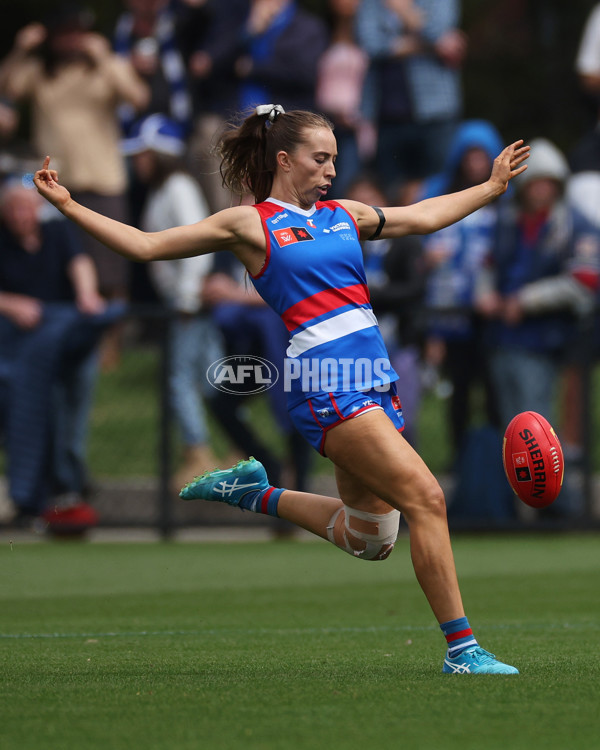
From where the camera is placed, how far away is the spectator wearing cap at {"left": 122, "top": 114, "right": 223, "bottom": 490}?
1270cm

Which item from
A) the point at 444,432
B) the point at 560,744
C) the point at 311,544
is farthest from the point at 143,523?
the point at 560,744

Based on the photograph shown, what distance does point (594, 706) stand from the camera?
15.6 ft

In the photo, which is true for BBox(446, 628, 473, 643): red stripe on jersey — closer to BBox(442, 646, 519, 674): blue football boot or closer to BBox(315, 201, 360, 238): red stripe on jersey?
BBox(442, 646, 519, 674): blue football boot

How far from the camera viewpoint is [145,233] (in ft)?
18.2

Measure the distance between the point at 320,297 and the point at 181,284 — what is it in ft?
25.3

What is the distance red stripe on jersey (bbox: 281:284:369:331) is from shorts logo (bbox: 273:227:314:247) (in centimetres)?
24

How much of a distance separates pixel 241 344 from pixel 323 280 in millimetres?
6732

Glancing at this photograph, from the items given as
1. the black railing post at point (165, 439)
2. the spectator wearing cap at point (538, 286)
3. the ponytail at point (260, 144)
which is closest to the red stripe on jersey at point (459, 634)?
the ponytail at point (260, 144)

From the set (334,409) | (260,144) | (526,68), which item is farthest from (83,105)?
(526,68)

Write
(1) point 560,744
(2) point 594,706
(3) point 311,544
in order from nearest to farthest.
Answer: (1) point 560,744 < (2) point 594,706 < (3) point 311,544

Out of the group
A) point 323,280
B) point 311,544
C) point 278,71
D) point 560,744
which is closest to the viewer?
point 560,744

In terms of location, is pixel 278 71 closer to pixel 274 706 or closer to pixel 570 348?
pixel 570 348

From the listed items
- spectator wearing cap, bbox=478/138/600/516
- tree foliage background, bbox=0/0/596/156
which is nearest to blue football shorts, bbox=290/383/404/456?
spectator wearing cap, bbox=478/138/600/516

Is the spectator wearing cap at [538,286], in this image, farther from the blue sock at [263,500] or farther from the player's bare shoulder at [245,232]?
the player's bare shoulder at [245,232]
